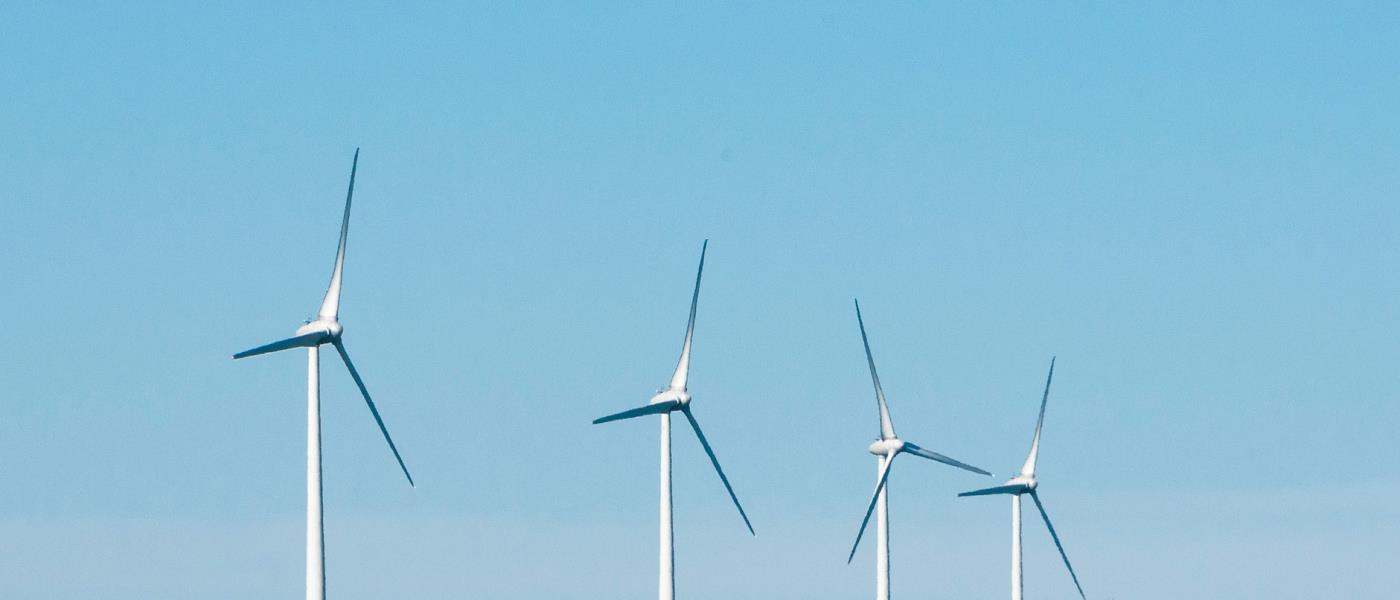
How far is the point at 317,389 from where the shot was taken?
13562 cm

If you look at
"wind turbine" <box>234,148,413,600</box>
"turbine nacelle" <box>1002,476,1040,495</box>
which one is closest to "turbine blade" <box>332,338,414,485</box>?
"wind turbine" <box>234,148,413,600</box>

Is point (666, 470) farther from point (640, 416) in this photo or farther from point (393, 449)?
point (393, 449)

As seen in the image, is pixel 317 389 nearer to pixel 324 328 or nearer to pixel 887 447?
pixel 324 328

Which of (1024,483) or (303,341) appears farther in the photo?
(1024,483)

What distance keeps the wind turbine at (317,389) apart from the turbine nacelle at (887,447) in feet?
156

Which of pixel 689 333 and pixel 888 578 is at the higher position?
pixel 689 333

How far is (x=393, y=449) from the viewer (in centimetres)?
13738

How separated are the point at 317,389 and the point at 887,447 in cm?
5367

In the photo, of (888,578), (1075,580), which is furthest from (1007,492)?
(888,578)

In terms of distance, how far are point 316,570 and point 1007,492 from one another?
74383mm

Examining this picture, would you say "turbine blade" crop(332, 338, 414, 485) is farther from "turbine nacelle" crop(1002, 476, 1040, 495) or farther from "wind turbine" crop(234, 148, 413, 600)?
"turbine nacelle" crop(1002, 476, 1040, 495)

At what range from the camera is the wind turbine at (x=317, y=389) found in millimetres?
131750

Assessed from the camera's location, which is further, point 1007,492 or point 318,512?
point 1007,492

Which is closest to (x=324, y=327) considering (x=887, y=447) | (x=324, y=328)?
(x=324, y=328)
